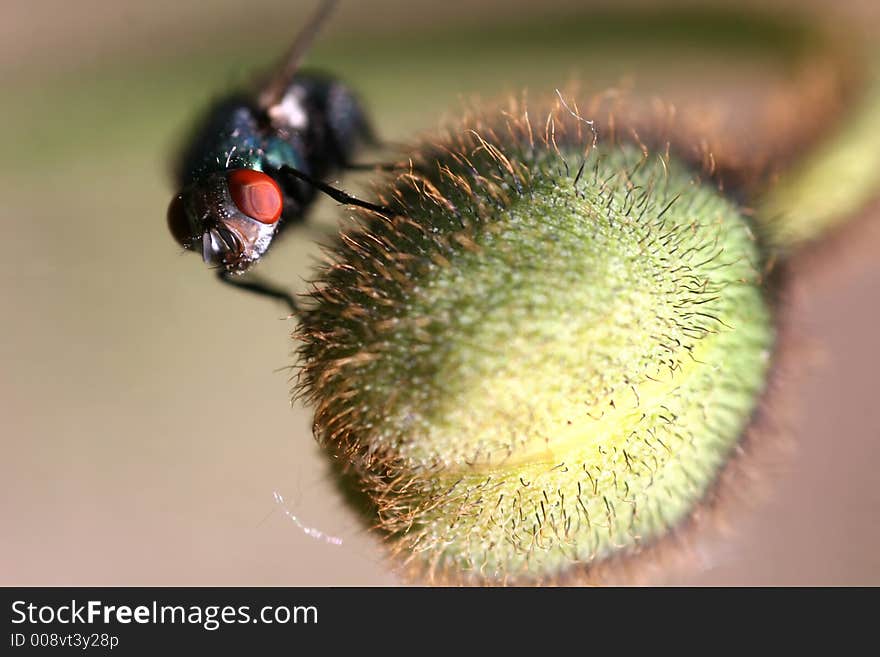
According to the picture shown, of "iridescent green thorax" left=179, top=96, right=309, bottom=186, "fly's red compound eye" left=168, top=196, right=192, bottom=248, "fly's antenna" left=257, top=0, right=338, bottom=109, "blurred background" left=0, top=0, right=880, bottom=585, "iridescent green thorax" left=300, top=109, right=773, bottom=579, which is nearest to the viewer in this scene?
"iridescent green thorax" left=300, top=109, right=773, bottom=579

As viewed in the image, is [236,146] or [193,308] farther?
[193,308]

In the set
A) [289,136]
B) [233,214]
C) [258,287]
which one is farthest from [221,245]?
[289,136]

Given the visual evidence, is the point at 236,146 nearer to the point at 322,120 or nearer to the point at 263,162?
the point at 263,162

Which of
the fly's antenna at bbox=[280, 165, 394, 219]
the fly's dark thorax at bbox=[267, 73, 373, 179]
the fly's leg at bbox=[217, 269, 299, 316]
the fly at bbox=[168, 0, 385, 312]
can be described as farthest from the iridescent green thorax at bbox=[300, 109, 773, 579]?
the fly's dark thorax at bbox=[267, 73, 373, 179]

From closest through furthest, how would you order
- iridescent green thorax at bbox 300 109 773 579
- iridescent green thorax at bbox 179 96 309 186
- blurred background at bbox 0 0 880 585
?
1. iridescent green thorax at bbox 300 109 773 579
2. iridescent green thorax at bbox 179 96 309 186
3. blurred background at bbox 0 0 880 585

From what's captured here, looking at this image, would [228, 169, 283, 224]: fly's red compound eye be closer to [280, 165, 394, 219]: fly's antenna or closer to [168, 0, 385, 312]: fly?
[168, 0, 385, 312]: fly

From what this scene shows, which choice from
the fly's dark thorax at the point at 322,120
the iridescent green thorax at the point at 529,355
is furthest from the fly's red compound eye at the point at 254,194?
the fly's dark thorax at the point at 322,120
